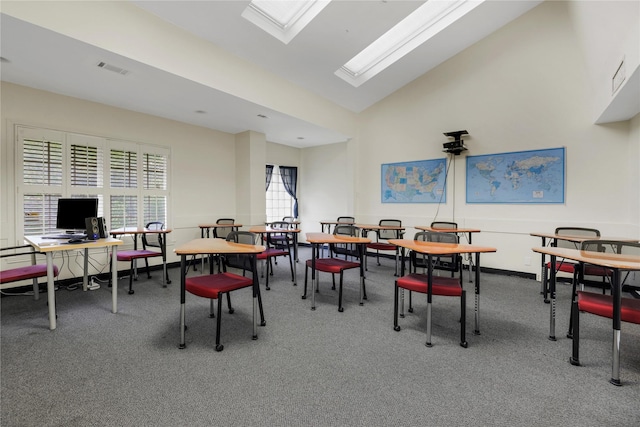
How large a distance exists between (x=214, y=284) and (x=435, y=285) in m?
1.95

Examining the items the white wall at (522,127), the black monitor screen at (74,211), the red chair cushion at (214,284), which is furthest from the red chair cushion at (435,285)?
the black monitor screen at (74,211)

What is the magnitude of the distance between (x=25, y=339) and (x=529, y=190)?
6639mm

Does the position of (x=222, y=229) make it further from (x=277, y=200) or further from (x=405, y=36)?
(x=405, y=36)

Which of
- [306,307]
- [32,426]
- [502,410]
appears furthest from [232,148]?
[502,410]

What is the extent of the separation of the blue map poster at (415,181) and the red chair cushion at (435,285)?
3354 millimetres

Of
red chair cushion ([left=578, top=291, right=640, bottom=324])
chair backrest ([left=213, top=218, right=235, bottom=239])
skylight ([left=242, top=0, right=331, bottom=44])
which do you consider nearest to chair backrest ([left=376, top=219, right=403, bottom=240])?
chair backrest ([left=213, top=218, right=235, bottom=239])

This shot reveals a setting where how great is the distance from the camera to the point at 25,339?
99.0 inches

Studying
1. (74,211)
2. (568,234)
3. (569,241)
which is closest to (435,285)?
(569,241)

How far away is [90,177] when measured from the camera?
14.6 feet

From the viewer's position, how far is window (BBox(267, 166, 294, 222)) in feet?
25.4

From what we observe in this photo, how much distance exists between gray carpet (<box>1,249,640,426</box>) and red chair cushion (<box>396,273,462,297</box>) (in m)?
0.46

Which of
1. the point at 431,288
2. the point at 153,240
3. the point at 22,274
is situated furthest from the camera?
the point at 153,240

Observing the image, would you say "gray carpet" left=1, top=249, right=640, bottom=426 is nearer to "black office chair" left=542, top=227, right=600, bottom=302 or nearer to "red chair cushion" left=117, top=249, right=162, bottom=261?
"black office chair" left=542, top=227, right=600, bottom=302

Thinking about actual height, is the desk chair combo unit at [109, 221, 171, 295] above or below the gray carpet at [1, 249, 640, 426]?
above
